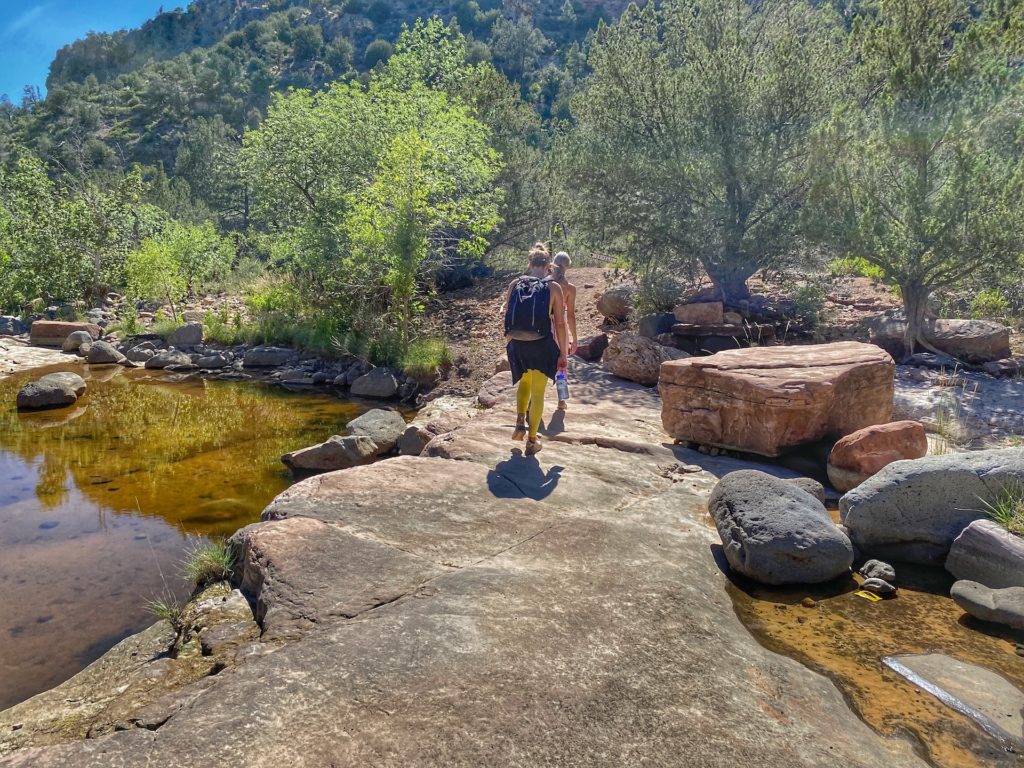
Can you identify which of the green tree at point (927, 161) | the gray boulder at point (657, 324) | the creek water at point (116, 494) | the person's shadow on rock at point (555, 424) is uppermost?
the green tree at point (927, 161)

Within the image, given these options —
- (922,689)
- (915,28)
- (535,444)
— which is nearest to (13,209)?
(535,444)

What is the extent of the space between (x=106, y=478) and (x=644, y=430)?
21.3ft

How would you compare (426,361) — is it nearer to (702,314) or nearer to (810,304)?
(702,314)

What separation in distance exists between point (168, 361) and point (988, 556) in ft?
53.4

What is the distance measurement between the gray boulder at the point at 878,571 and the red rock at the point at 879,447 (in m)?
1.40

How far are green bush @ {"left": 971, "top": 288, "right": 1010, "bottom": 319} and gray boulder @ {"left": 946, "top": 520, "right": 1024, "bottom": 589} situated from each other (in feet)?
29.2

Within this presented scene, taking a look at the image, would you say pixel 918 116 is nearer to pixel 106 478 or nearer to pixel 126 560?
pixel 126 560

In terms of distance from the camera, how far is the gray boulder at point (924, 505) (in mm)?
4590

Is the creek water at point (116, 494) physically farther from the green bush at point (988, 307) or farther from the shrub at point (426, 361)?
the green bush at point (988, 307)

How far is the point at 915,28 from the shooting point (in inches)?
405

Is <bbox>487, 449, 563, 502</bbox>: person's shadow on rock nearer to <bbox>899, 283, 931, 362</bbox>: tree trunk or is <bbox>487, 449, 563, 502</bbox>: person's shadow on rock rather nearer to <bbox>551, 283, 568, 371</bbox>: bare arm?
<bbox>551, 283, 568, 371</bbox>: bare arm

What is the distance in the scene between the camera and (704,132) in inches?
469

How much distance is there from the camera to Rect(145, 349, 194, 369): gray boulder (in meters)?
16.0

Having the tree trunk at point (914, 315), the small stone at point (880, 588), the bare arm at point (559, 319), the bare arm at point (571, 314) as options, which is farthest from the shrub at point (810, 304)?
the small stone at point (880, 588)
